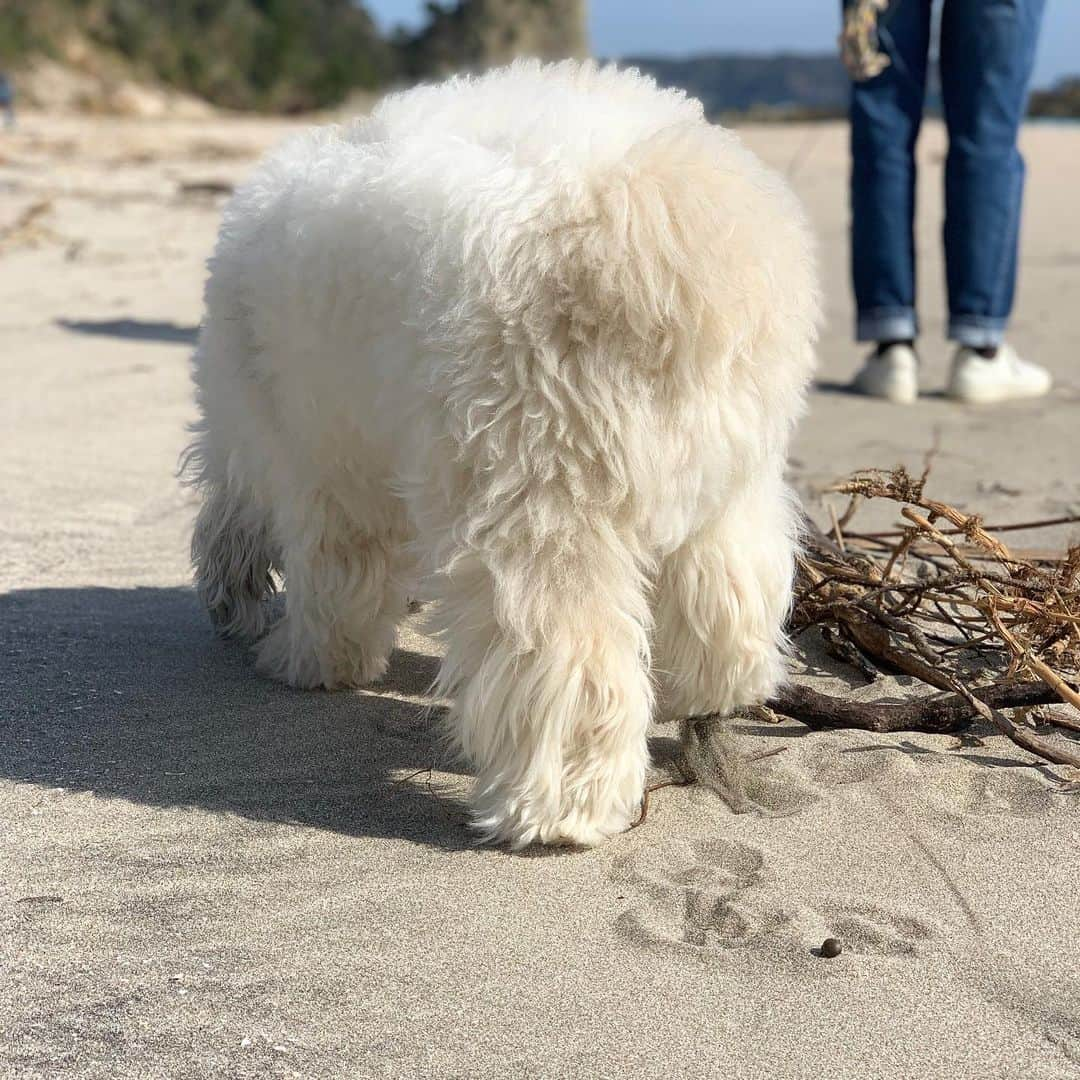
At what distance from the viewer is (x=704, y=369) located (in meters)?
2.44

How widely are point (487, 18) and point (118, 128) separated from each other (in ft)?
33.1

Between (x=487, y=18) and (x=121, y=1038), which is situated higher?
(x=487, y=18)

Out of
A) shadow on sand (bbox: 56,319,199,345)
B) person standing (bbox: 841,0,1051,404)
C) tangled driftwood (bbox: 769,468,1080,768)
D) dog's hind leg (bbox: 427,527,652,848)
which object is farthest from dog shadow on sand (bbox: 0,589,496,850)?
shadow on sand (bbox: 56,319,199,345)

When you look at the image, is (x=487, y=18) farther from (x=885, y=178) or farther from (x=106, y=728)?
(x=106, y=728)

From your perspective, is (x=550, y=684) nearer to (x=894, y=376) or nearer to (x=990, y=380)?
(x=894, y=376)

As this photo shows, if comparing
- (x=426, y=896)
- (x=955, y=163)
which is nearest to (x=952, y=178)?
(x=955, y=163)

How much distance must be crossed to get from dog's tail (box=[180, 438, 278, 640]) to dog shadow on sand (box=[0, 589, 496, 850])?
9 cm

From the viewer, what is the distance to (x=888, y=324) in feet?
20.1

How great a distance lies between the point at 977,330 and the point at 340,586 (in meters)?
3.79

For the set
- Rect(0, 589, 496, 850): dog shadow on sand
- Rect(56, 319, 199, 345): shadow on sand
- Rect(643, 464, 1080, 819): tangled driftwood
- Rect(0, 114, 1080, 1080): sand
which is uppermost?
Rect(643, 464, 1080, 819): tangled driftwood

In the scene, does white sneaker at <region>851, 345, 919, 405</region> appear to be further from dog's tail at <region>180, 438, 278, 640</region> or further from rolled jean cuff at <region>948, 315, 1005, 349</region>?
dog's tail at <region>180, 438, 278, 640</region>

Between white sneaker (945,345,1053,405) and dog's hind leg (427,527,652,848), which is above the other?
dog's hind leg (427,527,652,848)

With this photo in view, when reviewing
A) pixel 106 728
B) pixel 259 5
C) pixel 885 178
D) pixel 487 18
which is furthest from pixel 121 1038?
pixel 259 5

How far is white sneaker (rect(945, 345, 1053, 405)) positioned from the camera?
20.0 feet
